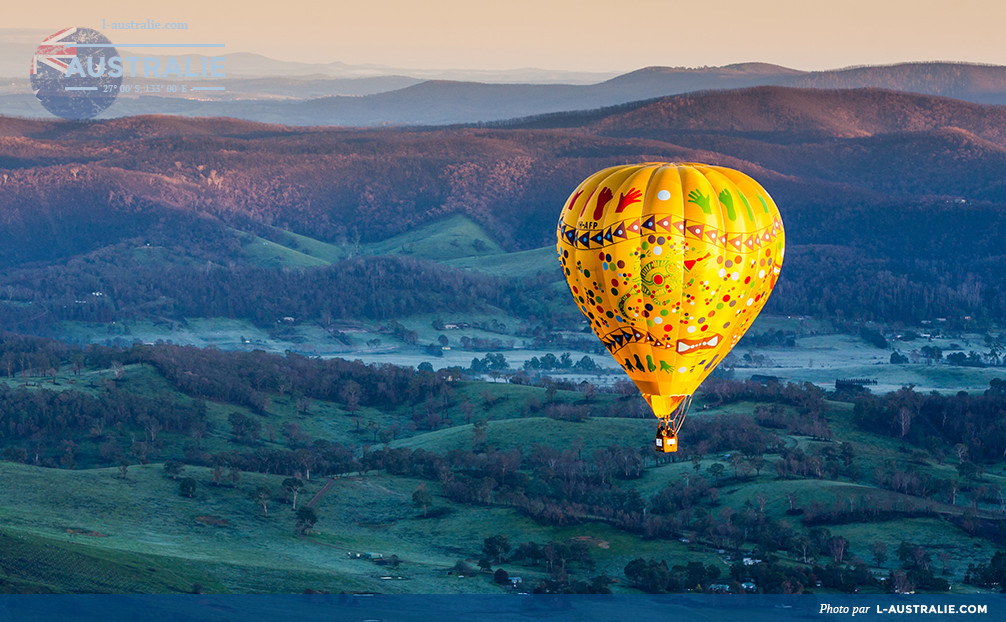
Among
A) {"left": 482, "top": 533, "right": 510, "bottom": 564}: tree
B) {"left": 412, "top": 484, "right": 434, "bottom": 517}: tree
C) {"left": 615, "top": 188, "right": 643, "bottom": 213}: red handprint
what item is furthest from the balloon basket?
{"left": 412, "top": 484, "right": 434, "bottom": 517}: tree

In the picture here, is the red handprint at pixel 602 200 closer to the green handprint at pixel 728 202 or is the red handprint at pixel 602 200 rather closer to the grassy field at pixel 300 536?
the green handprint at pixel 728 202

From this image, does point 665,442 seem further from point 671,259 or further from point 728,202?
point 728,202

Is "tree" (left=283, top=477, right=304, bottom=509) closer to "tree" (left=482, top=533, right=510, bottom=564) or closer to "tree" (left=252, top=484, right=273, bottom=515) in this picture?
"tree" (left=252, top=484, right=273, bottom=515)

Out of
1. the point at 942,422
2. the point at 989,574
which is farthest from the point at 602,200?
the point at 942,422

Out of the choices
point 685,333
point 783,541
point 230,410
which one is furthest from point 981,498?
point 230,410

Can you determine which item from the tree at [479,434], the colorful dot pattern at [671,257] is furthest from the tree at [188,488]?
the colorful dot pattern at [671,257]
